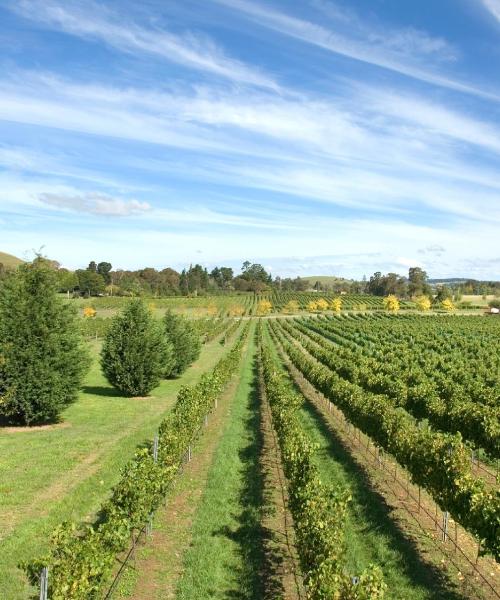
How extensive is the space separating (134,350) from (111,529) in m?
19.9

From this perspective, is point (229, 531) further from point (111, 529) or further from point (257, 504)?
point (111, 529)

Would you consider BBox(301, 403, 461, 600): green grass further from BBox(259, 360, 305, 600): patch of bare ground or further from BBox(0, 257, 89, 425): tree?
BBox(0, 257, 89, 425): tree

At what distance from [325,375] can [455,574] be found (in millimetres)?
18967

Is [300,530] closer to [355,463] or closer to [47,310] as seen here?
[355,463]

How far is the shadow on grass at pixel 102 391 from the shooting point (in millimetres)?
32006

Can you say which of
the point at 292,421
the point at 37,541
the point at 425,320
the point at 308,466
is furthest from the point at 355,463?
the point at 425,320

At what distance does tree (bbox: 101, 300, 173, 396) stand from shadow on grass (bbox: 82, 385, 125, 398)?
1.68m

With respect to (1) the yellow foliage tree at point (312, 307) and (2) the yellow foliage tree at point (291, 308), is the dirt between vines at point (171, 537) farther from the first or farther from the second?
(1) the yellow foliage tree at point (312, 307)

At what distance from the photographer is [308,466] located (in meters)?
13.2

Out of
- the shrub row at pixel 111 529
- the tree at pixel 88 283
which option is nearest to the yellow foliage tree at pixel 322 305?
the tree at pixel 88 283

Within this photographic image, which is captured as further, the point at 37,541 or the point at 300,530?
the point at 37,541

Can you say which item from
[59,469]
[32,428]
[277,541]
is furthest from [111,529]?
[32,428]

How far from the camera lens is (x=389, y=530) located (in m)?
13.2

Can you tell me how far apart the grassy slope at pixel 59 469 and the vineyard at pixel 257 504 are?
63 mm
